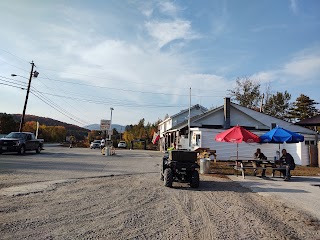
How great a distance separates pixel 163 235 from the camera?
5.26 meters

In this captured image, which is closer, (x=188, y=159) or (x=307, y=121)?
(x=188, y=159)

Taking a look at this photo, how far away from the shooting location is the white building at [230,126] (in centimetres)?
2725

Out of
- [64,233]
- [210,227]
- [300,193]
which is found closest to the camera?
[64,233]

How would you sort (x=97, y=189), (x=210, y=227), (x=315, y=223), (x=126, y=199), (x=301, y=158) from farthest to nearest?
(x=301, y=158) < (x=97, y=189) < (x=126, y=199) < (x=315, y=223) < (x=210, y=227)

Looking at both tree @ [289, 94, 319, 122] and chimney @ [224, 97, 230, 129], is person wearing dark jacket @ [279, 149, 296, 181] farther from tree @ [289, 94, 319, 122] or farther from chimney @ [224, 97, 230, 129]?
tree @ [289, 94, 319, 122]

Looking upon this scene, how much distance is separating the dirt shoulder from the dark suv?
106 cm

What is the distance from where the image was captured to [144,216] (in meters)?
6.48

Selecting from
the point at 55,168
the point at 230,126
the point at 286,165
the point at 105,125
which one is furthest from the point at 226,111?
the point at 55,168

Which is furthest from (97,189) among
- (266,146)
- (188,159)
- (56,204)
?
(266,146)

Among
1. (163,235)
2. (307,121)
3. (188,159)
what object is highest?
(307,121)

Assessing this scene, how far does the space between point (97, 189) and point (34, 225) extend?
4164mm

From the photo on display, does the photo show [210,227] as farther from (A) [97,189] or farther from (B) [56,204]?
(A) [97,189]

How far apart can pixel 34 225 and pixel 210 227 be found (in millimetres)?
3515

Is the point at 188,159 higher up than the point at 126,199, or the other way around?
the point at 188,159
